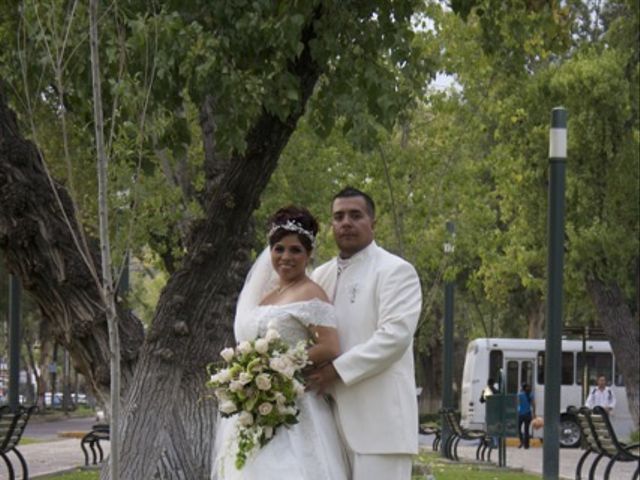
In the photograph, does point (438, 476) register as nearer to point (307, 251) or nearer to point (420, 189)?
point (420, 189)

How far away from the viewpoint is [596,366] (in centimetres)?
4638

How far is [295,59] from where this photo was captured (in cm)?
1133

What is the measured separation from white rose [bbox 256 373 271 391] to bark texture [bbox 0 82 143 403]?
589 cm

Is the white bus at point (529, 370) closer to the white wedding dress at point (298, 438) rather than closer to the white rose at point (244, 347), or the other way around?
the white wedding dress at point (298, 438)

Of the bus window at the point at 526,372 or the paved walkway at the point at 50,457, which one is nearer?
the paved walkway at the point at 50,457

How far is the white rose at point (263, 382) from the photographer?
6754mm

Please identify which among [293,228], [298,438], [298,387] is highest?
[293,228]

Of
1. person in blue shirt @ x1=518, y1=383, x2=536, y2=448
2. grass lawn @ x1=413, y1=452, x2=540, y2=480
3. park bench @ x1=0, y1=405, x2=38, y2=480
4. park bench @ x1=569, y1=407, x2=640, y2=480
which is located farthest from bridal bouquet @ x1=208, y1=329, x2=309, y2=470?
person in blue shirt @ x1=518, y1=383, x2=536, y2=448

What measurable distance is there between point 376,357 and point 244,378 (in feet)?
1.91

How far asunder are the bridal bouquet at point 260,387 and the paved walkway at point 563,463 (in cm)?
1567

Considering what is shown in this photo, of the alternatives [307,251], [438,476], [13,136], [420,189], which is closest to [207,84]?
[13,136]

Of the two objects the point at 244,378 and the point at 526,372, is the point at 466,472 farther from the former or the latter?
the point at 526,372

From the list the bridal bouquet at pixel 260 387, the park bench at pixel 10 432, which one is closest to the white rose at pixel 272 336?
the bridal bouquet at pixel 260 387

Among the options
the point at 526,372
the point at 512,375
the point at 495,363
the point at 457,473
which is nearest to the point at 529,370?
the point at 526,372
